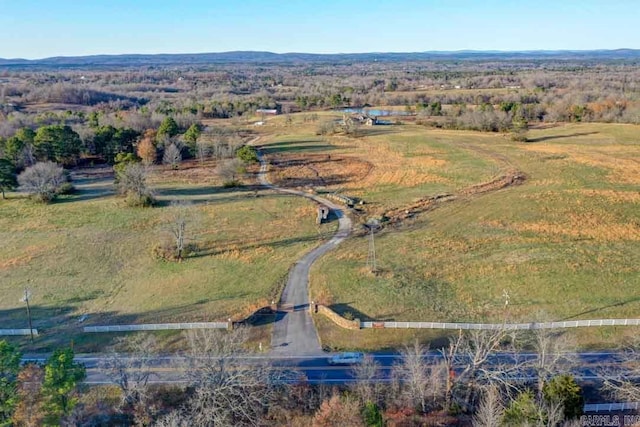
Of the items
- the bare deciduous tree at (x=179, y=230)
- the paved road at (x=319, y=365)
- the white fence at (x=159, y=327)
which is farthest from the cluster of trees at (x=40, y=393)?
the bare deciduous tree at (x=179, y=230)

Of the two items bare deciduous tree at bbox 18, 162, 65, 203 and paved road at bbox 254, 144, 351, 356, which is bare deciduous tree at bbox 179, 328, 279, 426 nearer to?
paved road at bbox 254, 144, 351, 356

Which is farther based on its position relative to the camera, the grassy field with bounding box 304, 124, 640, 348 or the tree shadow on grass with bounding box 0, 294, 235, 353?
the grassy field with bounding box 304, 124, 640, 348

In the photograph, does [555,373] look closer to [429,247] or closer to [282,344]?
[282,344]

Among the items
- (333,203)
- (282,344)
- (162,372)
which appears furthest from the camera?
(333,203)

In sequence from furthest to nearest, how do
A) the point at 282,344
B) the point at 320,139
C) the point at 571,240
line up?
the point at 320,139
the point at 571,240
the point at 282,344

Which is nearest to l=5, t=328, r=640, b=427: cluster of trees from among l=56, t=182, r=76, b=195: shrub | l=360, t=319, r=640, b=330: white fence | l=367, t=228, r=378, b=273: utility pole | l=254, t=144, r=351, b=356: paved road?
l=254, t=144, r=351, b=356: paved road

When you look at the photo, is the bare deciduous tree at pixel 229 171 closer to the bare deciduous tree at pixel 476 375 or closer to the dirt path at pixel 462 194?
the dirt path at pixel 462 194

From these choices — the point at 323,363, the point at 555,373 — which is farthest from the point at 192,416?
the point at 555,373

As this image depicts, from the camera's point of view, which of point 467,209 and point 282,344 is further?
point 467,209
